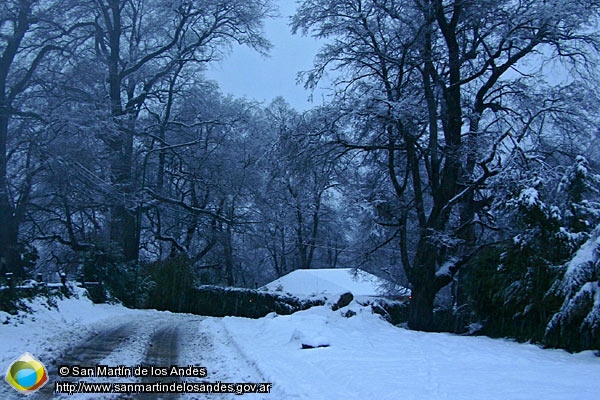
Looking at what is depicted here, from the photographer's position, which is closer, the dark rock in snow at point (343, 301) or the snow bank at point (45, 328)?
the snow bank at point (45, 328)

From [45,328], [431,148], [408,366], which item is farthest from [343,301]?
[408,366]

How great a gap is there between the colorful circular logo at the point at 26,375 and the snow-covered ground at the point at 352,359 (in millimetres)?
169

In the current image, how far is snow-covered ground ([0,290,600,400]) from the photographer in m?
7.05

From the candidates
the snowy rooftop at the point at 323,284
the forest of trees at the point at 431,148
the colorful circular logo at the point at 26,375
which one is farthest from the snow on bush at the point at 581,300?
the snowy rooftop at the point at 323,284

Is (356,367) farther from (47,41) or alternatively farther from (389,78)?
(47,41)

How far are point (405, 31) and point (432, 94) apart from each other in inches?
83.7

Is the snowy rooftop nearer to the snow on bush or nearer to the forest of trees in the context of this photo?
the forest of trees

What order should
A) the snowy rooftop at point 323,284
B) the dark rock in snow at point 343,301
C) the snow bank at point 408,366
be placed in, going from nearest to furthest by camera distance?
the snow bank at point 408,366, the dark rock in snow at point 343,301, the snowy rooftop at point 323,284

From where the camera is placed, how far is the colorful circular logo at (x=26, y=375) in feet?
23.5

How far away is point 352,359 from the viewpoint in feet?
30.7

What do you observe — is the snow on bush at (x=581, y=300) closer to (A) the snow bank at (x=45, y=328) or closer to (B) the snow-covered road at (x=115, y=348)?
(B) the snow-covered road at (x=115, y=348)

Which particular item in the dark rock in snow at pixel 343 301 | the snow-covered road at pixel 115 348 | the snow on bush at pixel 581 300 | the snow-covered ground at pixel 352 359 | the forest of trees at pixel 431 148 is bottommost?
the snow-covered road at pixel 115 348

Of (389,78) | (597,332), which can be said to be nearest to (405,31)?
(389,78)

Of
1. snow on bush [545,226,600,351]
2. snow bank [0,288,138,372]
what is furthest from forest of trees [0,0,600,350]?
snow bank [0,288,138,372]
